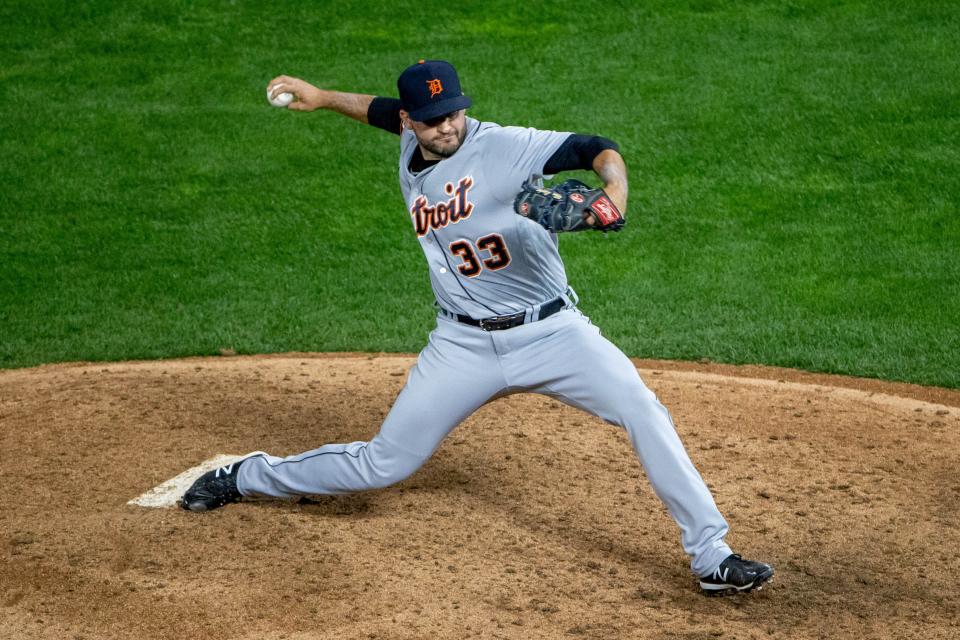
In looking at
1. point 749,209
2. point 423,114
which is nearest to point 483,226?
point 423,114

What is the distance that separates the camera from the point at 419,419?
4.47 metres

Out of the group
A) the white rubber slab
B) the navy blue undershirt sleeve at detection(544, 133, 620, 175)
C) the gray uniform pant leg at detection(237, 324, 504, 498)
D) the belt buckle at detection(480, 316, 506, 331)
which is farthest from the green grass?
the navy blue undershirt sleeve at detection(544, 133, 620, 175)

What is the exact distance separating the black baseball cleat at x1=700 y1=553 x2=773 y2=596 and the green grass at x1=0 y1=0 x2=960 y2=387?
3115mm

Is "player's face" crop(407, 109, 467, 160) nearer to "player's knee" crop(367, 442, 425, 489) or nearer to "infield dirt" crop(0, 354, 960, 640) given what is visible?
"infield dirt" crop(0, 354, 960, 640)

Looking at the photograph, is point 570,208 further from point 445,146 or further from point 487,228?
point 445,146

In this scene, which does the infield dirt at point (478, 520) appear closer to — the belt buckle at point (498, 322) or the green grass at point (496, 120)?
the belt buckle at point (498, 322)

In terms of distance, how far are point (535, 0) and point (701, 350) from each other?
20.3 feet

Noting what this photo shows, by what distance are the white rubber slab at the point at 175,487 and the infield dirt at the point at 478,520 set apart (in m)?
0.07

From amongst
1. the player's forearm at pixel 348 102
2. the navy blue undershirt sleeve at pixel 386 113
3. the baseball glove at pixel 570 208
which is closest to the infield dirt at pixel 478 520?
the baseball glove at pixel 570 208

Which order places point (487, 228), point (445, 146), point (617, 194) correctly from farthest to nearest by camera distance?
point (445, 146), point (487, 228), point (617, 194)

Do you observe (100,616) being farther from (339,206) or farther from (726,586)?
(339,206)

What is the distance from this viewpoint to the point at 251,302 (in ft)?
27.0

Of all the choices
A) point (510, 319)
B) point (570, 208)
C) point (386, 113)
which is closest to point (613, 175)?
point (570, 208)

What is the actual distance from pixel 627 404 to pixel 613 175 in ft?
2.64
